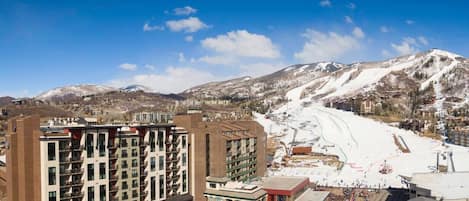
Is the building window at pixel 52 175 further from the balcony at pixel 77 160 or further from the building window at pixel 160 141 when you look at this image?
the building window at pixel 160 141

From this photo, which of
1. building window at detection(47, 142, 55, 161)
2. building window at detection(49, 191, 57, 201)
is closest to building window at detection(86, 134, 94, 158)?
building window at detection(47, 142, 55, 161)

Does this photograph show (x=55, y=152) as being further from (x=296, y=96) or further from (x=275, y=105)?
(x=296, y=96)

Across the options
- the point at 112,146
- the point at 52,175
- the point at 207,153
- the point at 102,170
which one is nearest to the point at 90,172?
the point at 102,170

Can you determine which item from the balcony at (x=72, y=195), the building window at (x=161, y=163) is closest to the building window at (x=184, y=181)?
the building window at (x=161, y=163)

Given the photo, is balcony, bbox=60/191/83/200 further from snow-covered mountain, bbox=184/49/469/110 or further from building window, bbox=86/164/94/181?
snow-covered mountain, bbox=184/49/469/110

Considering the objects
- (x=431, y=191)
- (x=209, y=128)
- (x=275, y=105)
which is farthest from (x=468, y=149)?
(x=275, y=105)

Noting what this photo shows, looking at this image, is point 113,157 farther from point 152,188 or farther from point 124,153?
point 152,188
